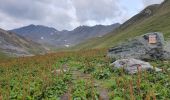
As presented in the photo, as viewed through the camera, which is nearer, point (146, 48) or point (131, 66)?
point (131, 66)

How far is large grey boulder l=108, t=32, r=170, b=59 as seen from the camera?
29062mm

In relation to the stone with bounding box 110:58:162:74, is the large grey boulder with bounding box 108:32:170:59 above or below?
above

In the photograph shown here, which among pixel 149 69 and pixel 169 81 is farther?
pixel 149 69

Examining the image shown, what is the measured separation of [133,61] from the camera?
72.4 ft

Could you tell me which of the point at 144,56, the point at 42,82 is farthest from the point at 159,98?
the point at 144,56

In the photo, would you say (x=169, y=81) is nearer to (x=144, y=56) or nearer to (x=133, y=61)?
(x=133, y=61)

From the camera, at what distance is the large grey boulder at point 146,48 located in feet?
95.3

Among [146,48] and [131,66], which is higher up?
[146,48]

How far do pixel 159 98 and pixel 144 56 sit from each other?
15.0m

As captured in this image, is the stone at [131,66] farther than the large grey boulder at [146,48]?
No

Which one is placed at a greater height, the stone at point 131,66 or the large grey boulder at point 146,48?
the large grey boulder at point 146,48

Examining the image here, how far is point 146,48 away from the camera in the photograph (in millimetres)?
29438

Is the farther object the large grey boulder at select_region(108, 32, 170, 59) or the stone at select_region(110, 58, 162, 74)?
the large grey boulder at select_region(108, 32, 170, 59)

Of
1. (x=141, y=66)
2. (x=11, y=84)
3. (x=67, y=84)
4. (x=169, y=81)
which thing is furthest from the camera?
(x=141, y=66)
